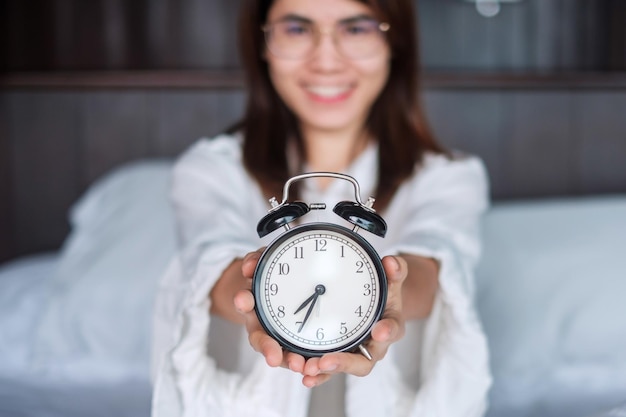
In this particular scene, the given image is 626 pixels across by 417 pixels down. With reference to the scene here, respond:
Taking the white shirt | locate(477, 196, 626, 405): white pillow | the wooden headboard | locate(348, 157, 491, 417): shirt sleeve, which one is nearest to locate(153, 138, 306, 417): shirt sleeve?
the white shirt

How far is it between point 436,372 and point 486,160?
43.7 inches

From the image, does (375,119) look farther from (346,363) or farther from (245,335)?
(346,363)

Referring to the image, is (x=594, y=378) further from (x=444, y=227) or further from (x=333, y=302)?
(x=333, y=302)

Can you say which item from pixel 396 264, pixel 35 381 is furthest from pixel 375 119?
pixel 35 381

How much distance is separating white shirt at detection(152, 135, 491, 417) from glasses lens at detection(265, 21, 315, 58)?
0.24 metres

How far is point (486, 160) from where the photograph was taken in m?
2.38

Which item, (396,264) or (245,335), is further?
(245,335)

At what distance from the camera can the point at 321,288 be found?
98 centimetres

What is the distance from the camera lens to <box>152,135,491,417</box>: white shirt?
51.9 inches

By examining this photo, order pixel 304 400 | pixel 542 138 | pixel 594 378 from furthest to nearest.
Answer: pixel 542 138 → pixel 594 378 → pixel 304 400

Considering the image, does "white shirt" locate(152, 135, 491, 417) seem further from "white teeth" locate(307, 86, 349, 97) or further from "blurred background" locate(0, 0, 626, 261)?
"blurred background" locate(0, 0, 626, 261)

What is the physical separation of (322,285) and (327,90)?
640 millimetres

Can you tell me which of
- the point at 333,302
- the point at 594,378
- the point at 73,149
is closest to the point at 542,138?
the point at 594,378

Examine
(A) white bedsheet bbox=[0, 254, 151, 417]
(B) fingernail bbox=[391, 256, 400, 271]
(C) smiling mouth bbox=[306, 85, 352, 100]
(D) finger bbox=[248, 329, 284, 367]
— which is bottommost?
(A) white bedsheet bbox=[0, 254, 151, 417]
